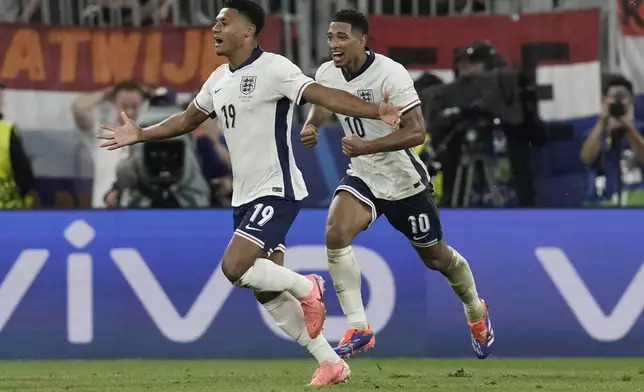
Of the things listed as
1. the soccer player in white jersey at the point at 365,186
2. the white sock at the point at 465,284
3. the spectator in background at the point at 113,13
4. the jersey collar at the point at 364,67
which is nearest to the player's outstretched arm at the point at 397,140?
the soccer player in white jersey at the point at 365,186

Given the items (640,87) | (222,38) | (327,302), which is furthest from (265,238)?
(640,87)

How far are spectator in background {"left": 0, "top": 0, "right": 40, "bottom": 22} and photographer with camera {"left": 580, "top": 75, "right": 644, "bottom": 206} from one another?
4.42 meters

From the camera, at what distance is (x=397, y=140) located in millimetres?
8594

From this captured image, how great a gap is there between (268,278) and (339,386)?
78 cm

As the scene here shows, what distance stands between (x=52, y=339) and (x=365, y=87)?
374 cm

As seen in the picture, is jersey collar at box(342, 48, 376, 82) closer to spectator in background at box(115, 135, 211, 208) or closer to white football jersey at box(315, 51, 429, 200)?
white football jersey at box(315, 51, 429, 200)

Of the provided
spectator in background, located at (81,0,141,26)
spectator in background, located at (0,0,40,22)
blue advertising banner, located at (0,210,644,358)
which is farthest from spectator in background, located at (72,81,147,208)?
spectator in background, located at (0,0,40,22)

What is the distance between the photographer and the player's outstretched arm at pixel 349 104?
25.5ft

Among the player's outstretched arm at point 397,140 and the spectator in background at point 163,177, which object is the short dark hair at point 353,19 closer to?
the player's outstretched arm at point 397,140

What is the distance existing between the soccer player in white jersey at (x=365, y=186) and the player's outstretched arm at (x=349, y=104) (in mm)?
801

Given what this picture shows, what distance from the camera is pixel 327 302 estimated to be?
11.6m

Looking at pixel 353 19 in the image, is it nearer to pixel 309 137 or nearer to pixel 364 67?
pixel 364 67

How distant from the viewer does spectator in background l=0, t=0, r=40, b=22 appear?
11.7 metres

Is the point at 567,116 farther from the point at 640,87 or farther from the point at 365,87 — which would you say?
the point at 365,87
